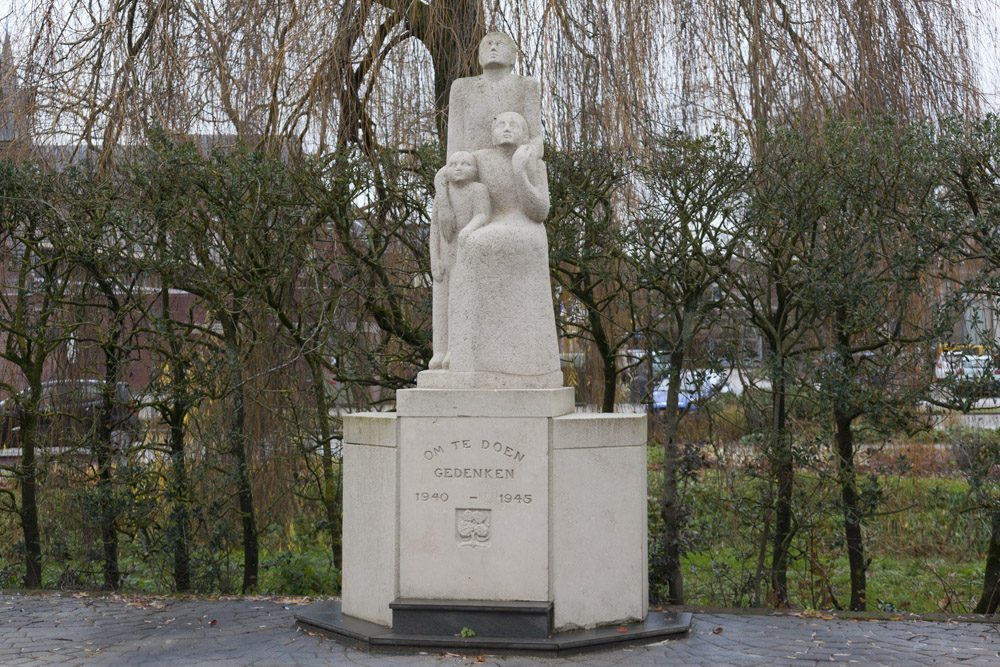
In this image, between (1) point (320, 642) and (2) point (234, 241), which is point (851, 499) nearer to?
(1) point (320, 642)

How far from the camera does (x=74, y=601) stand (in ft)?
22.8

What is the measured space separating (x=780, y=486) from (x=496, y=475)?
294 cm

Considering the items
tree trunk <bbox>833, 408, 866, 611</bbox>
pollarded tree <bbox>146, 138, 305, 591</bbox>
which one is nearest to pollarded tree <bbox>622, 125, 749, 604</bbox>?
tree trunk <bbox>833, 408, 866, 611</bbox>

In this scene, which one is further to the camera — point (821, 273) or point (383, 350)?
point (383, 350)

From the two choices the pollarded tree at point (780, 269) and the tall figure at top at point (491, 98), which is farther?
the pollarded tree at point (780, 269)

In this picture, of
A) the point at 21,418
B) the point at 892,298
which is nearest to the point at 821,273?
the point at 892,298

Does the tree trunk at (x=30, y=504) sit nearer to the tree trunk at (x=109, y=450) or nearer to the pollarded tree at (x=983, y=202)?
the tree trunk at (x=109, y=450)

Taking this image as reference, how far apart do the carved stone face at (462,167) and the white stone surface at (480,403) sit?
122 centimetres

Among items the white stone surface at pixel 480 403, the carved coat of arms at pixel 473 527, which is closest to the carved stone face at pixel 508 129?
the white stone surface at pixel 480 403

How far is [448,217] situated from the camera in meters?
5.99

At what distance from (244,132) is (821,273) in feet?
14.5

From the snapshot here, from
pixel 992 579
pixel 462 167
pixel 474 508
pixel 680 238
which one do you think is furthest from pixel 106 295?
pixel 992 579

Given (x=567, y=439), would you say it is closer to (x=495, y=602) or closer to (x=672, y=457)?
(x=495, y=602)

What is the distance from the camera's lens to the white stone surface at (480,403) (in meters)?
5.53
